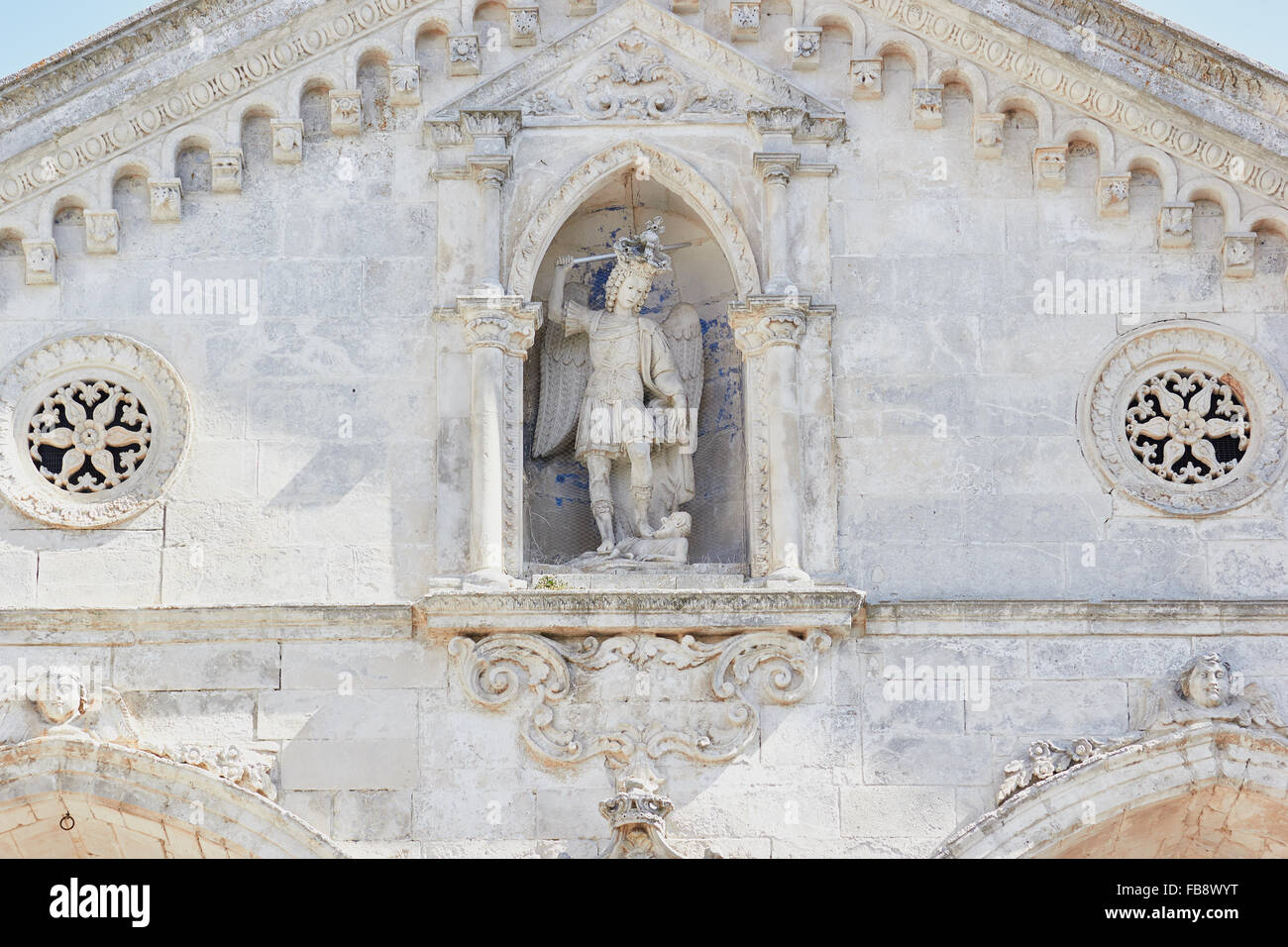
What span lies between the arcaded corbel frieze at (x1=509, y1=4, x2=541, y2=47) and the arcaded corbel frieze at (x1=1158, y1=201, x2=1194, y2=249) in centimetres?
370

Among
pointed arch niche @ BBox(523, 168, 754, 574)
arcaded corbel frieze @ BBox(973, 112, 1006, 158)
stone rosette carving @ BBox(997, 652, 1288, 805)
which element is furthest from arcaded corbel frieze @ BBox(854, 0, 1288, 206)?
stone rosette carving @ BBox(997, 652, 1288, 805)

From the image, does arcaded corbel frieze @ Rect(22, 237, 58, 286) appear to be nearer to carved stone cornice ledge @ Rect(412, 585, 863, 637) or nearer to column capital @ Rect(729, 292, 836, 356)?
carved stone cornice ledge @ Rect(412, 585, 863, 637)

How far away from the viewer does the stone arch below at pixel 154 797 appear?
16781 mm

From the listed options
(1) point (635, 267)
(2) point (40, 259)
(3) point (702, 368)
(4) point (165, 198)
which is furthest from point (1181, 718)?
(2) point (40, 259)

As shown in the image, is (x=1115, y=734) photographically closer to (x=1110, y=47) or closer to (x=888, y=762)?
(x=888, y=762)

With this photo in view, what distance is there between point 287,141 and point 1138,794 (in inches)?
234

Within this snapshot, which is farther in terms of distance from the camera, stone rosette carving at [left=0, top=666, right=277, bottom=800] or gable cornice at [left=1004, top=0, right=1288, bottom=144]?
gable cornice at [left=1004, top=0, right=1288, bottom=144]

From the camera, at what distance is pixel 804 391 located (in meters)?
17.8

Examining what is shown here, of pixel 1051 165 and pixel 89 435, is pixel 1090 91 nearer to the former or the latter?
pixel 1051 165

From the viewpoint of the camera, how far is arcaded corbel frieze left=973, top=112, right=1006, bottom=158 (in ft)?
59.6

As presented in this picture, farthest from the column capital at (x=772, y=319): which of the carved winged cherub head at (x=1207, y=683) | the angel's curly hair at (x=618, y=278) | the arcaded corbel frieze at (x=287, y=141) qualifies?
the carved winged cherub head at (x=1207, y=683)

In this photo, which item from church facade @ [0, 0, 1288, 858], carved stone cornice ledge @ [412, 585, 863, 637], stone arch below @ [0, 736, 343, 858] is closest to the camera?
stone arch below @ [0, 736, 343, 858]

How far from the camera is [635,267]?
59.7 ft
